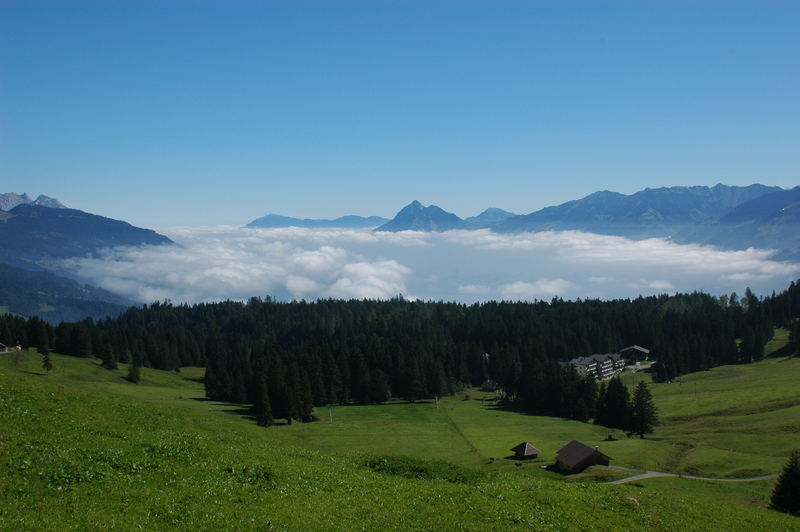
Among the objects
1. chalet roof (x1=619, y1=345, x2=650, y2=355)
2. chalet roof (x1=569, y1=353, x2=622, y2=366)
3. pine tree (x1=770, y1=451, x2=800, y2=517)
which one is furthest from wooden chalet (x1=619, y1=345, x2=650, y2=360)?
pine tree (x1=770, y1=451, x2=800, y2=517)

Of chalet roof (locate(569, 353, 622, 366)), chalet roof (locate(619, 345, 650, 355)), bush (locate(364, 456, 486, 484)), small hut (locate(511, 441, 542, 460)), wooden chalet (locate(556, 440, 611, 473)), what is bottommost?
small hut (locate(511, 441, 542, 460))

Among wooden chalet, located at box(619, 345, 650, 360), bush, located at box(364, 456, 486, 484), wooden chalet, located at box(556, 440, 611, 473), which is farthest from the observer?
wooden chalet, located at box(619, 345, 650, 360)

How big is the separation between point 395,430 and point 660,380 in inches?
3474

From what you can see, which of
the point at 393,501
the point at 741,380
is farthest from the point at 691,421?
the point at 393,501

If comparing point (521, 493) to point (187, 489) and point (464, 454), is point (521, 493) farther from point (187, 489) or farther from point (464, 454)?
point (464, 454)

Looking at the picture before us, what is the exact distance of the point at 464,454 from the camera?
212 feet

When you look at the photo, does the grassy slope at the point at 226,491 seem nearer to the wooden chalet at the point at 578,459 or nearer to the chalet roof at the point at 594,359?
the wooden chalet at the point at 578,459

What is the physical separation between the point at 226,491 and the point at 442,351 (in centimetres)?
11652

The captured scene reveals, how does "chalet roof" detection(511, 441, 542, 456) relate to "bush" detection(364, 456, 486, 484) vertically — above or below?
below

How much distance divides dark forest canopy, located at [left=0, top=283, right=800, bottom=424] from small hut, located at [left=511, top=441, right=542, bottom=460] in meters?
34.1

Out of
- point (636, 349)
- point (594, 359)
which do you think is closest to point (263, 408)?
point (594, 359)

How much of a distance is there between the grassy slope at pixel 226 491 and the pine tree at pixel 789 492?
6120 millimetres

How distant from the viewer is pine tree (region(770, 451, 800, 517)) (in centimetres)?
3666

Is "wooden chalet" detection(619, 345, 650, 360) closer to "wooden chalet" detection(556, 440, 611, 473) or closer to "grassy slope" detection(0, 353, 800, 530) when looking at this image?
"wooden chalet" detection(556, 440, 611, 473)
